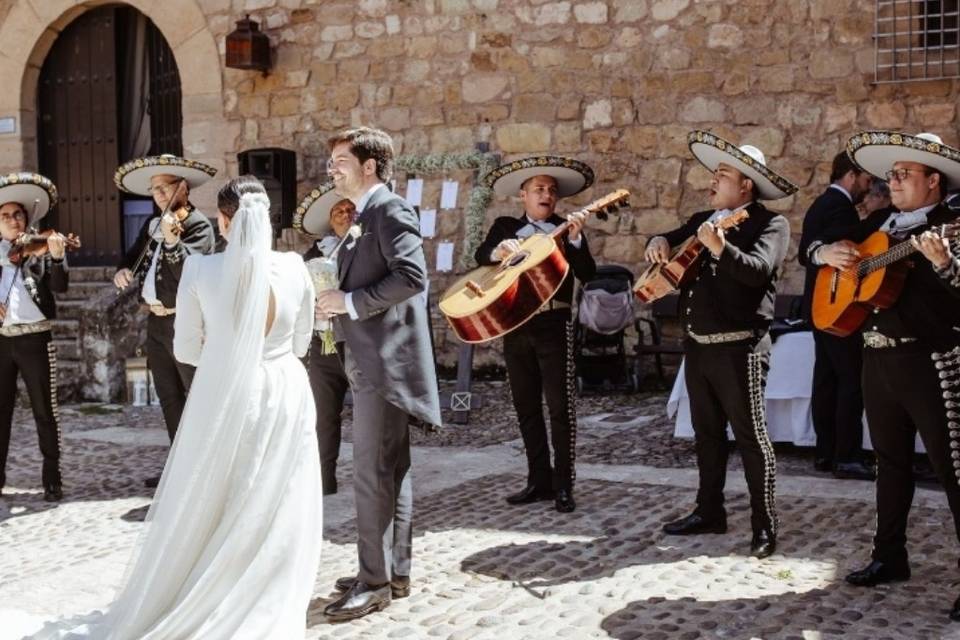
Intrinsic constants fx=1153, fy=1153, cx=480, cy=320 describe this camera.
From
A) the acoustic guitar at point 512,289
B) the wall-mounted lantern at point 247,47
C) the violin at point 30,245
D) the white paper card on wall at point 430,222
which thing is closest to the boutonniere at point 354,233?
the acoustic guitar at point 512,289

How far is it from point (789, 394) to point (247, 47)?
22.9 ft

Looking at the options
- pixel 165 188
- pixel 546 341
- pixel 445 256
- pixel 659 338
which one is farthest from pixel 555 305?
pixel 445 256

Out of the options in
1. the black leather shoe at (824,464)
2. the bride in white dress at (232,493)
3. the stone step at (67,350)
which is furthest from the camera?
the stone step at (67,350)

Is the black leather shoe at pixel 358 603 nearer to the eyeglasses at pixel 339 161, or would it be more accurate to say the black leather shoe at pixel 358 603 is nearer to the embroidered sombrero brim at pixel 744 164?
the eyeglasses at pixel 339 161

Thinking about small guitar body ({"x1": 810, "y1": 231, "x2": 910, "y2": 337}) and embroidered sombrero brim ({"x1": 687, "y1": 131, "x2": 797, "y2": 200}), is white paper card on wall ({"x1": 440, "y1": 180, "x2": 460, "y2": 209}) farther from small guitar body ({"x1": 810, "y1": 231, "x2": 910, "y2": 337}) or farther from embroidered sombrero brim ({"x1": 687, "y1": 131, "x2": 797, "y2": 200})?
small guitar body ({"x1": 810, "y1": 231, "x2": 910, "y2": 337})

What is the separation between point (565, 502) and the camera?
616cm

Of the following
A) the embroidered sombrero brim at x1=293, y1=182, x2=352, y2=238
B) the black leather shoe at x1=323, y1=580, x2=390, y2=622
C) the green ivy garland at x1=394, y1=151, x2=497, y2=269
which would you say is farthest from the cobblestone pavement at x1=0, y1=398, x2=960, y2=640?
the green ivy garland at x1=394, y1=151, x2=497, y2=269

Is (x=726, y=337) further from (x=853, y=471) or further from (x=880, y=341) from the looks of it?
(x=853, y=471)

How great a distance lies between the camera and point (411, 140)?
11.5 metres

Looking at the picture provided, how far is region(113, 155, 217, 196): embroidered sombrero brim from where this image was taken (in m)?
6.83

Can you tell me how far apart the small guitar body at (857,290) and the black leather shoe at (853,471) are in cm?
206

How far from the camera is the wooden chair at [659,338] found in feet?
31.7

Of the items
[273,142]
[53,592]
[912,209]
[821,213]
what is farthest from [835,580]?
[273,142]

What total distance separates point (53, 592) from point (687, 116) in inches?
280
